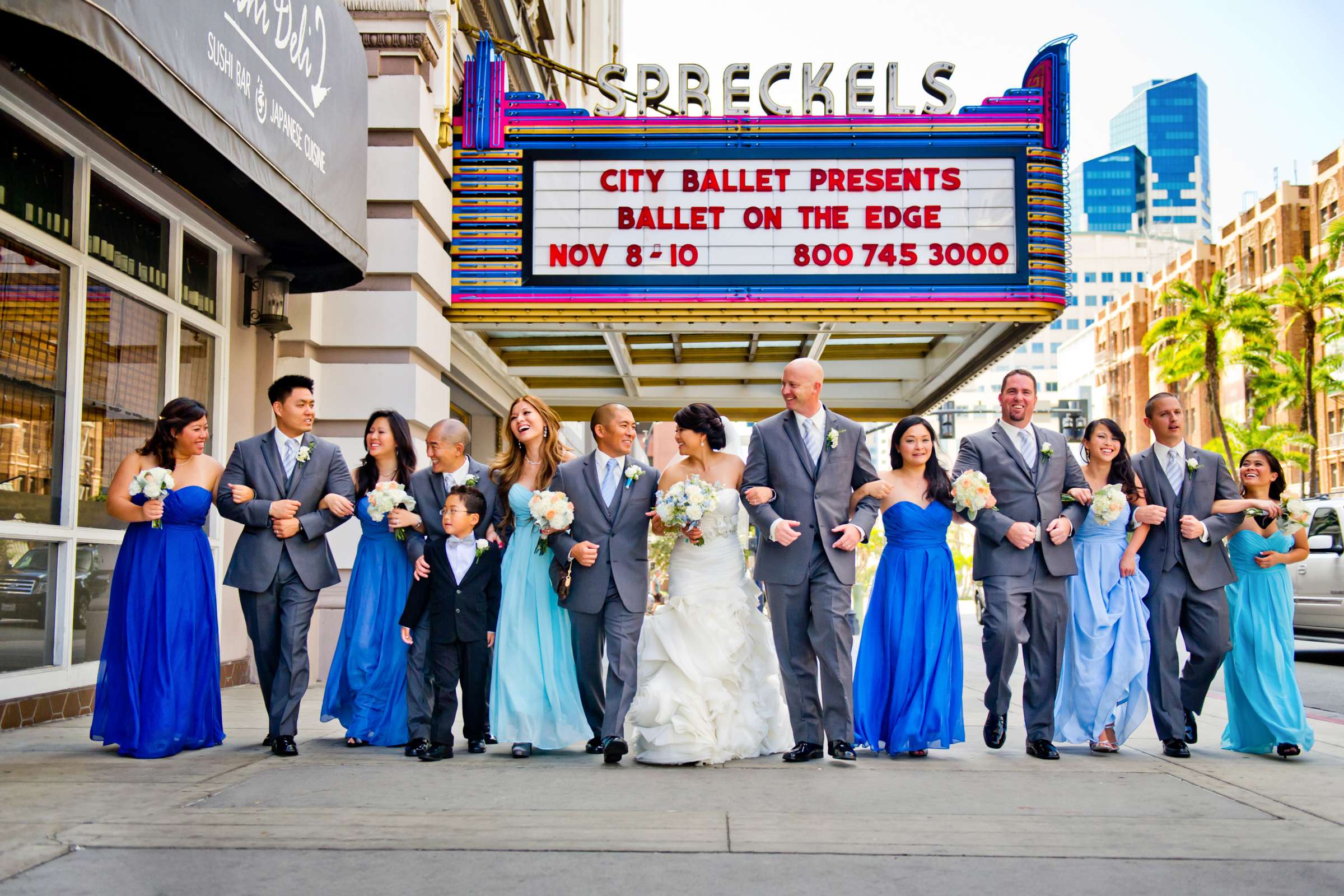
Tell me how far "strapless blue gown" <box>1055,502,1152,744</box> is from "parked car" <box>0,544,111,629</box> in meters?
6.32

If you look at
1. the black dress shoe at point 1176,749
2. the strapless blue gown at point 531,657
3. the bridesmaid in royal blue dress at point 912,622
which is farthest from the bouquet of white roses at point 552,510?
the black dress shoe at point 1176,749

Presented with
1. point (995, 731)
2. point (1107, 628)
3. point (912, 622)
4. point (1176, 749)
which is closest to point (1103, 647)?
point (1107, 628)

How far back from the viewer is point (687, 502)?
6.66 meters

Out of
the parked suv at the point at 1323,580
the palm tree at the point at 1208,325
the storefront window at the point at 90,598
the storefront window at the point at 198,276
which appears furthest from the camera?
the palm tree at the point at 1208,325

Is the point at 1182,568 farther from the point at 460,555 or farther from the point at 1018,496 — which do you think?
the point at 460,555

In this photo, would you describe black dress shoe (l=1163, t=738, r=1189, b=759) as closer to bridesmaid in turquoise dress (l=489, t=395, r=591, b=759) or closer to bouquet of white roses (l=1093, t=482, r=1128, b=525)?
bouquet of white roses (l=1093, t=482, r=1128, b=525)

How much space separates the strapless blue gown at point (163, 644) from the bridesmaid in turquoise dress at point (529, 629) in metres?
1.65

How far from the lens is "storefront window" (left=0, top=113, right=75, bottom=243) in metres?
7.11

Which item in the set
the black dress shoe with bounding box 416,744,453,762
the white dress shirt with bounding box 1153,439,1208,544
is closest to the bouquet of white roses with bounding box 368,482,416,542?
the black dress shoe with bounding box 416,744,453,762

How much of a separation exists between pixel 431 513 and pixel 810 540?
7.40ft

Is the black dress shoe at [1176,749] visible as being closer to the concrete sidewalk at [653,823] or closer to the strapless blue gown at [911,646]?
the concrete sidewalk at [653,823]

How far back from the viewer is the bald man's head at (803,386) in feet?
23.1

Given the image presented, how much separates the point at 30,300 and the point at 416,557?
2.88m

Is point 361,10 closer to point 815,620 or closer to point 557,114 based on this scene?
point 557,114
